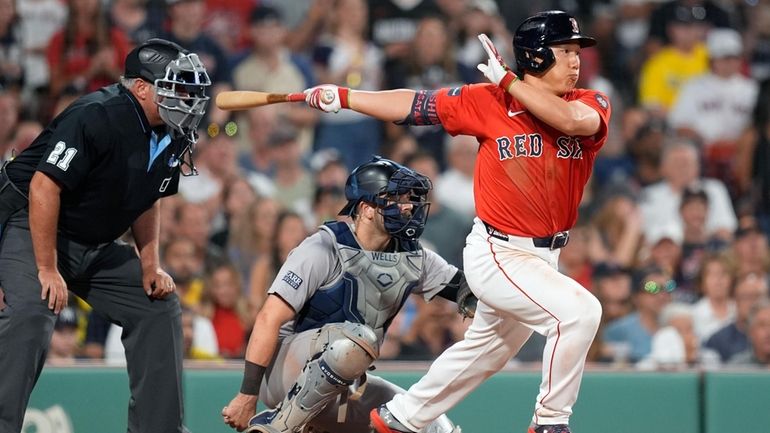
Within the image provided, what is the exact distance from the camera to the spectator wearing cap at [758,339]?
6773mm

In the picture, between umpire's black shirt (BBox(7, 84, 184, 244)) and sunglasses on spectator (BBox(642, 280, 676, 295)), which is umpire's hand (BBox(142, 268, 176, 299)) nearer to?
umpire's black shirt (BBox(7, 84, 184, 244))

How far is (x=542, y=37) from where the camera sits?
14.3 feet

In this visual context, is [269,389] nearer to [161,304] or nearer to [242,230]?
[161,304]

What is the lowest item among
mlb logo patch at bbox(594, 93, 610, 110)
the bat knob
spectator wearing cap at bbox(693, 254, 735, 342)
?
spectator wearing cap at bbox(693, 254, 735, 342)

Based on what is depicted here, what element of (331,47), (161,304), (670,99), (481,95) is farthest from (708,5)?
(161,304)

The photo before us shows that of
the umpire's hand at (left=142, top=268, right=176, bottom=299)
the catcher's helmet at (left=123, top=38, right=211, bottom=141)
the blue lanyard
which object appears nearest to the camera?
the catcher's helmet at (left=123, top=38, right=211, bottom=141)

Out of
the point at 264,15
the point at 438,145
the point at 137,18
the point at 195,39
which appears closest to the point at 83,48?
Answer: the point at 137,18

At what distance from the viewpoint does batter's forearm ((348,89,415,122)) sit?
178 inches

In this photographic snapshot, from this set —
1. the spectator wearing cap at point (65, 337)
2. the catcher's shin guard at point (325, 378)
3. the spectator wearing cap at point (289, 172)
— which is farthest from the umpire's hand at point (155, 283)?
the spectator wearing cap at point (289, 172)

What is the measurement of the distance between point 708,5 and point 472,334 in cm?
549

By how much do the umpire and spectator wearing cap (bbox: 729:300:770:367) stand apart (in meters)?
3.49

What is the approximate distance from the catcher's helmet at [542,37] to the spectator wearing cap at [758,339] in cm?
301

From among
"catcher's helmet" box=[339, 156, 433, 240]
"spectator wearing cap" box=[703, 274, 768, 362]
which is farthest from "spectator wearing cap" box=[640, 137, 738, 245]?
"catcher's helmet" box=[339, 156, 433, 240]

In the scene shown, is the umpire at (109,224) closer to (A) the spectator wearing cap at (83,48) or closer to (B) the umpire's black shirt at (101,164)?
(B) the umpire's black shirt at (101,164)
